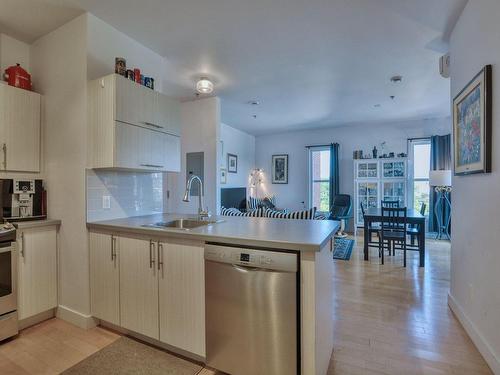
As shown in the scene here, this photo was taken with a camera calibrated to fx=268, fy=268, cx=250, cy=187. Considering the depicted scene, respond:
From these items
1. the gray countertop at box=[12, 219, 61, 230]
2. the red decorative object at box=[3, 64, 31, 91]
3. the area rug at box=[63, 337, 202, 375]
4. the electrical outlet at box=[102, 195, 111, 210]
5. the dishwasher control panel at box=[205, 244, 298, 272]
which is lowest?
the area rug at box=[63, 337, 202, 375]

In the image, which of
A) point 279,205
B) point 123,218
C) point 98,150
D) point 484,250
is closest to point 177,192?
point 123,218

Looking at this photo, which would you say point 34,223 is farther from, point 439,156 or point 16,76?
point 439,156

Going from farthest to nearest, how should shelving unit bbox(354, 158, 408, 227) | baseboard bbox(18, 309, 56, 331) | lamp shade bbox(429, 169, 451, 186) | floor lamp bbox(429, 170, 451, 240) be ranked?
shelving unit bbox(354, 158, 408, 227) < floor lamp bbox(429, 170, 451, 240) < lamp shade bbox(429, 169, 451, 186) < baseboard bbox(18, 309, 56, 331)

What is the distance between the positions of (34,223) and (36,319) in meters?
0.86

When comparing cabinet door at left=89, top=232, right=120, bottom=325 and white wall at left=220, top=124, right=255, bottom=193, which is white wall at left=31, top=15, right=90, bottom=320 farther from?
white wall at left=220, top=124, right=255, bottom=193

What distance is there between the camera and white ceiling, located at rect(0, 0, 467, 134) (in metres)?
2.24

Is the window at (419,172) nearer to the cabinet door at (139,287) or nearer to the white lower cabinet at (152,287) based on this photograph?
the white lower cabinet at (152,287)

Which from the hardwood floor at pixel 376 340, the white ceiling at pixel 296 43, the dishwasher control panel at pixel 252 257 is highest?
the white ceiling at pixel 296 43

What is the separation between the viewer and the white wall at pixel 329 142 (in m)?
6.27

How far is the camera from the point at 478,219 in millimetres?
2023

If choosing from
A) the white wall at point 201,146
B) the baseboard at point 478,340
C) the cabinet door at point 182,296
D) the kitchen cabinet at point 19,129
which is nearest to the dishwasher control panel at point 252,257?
the cabinet door at point 182,296

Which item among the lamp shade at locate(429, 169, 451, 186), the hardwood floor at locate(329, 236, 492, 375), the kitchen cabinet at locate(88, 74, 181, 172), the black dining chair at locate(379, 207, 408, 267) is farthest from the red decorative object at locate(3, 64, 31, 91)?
the lamp shade at locate(429, 169, 451, 186)

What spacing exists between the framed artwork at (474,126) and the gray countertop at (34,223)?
138 inches

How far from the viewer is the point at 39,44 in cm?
266
